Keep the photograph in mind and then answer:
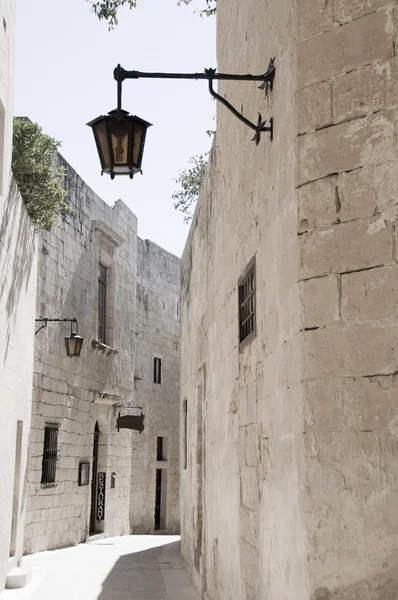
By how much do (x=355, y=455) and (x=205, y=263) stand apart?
5.31 m

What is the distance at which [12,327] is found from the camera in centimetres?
814

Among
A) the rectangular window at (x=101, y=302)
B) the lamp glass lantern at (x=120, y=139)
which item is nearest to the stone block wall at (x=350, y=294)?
the lamp glass lantern at (x=120, y=139)

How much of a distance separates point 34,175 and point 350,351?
7.88 meters

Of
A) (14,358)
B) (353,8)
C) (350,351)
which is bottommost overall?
(350,351)

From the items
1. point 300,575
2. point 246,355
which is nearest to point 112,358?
point 246,355

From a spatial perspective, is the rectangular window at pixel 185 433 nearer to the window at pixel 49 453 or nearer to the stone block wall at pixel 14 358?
the window at pixel 49 453

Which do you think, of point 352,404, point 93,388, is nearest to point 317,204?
point 352,404

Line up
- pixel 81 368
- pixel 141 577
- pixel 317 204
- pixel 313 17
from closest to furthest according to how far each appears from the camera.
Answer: pixel 317 204 → pixel 313 17 → pixel 141 577 → pixel 81 368

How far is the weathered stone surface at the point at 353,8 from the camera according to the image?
11.1 feet

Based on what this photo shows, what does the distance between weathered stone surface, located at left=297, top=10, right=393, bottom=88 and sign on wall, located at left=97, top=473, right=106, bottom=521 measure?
13.7 meters

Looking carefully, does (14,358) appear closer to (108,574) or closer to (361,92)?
(108,574)

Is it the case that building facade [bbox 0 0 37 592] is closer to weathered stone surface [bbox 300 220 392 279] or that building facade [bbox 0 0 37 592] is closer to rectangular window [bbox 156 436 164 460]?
weathered stone surface [bbox 300 220 392 279]

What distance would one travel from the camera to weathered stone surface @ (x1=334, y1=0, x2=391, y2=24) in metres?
3.39

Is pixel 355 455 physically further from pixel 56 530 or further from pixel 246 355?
pixel 56 530
